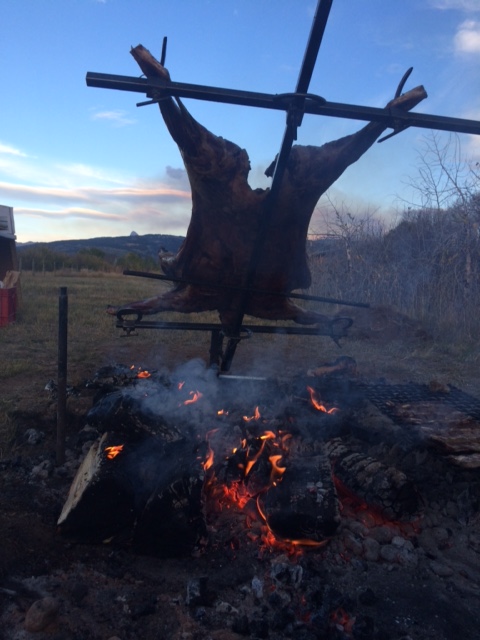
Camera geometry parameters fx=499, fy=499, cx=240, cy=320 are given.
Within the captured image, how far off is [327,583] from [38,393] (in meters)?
3.95

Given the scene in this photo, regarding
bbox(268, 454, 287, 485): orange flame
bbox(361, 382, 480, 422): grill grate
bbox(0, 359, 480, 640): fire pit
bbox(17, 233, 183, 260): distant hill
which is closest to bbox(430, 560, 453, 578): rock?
bbox(0, 359, 480, 640): fire pit

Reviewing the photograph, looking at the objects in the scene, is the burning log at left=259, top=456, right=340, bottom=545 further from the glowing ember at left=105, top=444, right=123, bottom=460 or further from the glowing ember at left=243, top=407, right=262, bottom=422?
the glowing ember at left=105, top=444, right=123, bottom=460

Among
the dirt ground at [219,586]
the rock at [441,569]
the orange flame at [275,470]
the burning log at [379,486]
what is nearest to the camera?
the dirt ground at [219,586]

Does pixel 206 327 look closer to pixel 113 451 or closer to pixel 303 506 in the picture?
pixel 113 451

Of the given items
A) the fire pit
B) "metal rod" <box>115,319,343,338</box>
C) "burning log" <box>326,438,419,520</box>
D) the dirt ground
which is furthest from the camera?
"metal rod" <box>115,319,343,338</box>

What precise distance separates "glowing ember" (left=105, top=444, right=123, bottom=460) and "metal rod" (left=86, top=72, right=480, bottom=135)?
7.33 ft

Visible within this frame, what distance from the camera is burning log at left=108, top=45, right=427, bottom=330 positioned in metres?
3.26

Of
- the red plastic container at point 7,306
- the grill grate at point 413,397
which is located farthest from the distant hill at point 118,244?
the grill grate at point 413,397

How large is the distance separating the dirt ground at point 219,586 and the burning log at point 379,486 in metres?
0.23

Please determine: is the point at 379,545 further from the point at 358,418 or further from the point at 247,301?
the point at 247,301

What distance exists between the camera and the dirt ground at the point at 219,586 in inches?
93.8

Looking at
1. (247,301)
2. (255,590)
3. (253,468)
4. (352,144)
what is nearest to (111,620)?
(255,590)

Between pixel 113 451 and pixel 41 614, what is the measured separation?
1.16 metres

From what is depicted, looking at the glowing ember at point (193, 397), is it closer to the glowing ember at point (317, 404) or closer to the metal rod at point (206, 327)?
the metal rod at point (206, 327)
